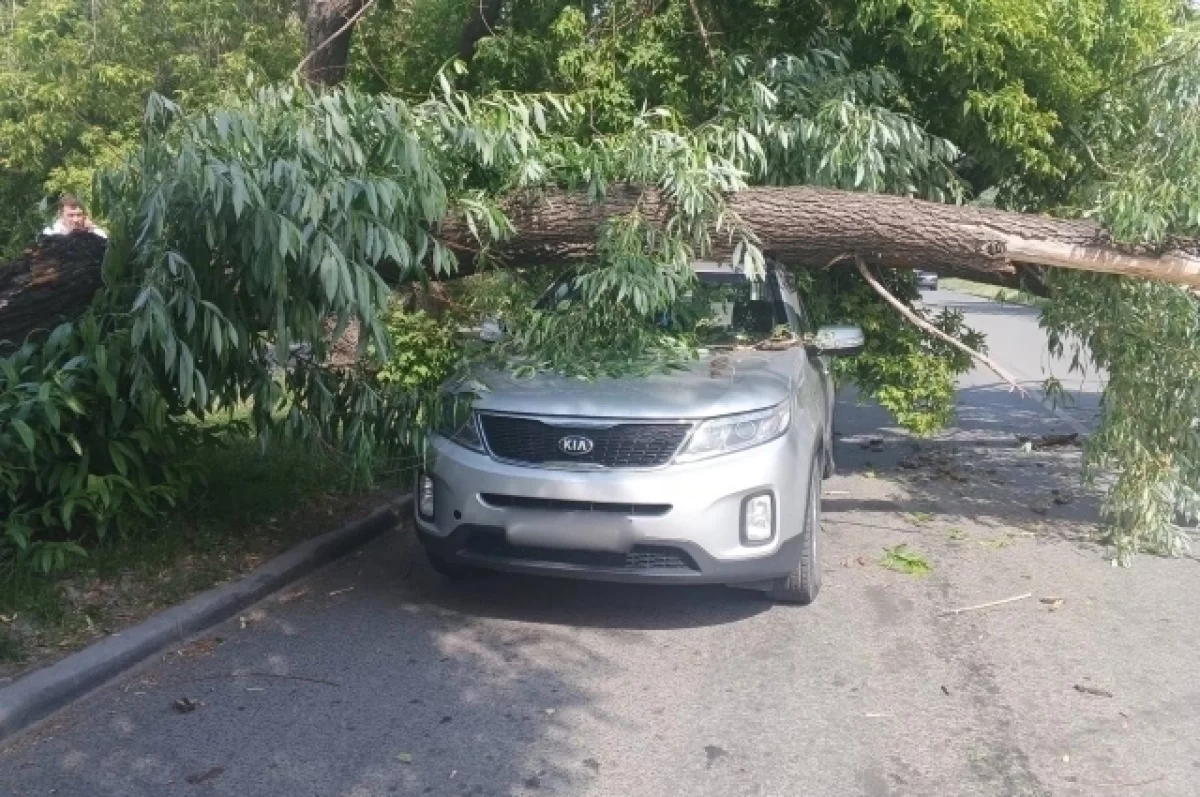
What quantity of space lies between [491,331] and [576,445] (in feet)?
5.22

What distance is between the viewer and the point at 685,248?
22.8 ft

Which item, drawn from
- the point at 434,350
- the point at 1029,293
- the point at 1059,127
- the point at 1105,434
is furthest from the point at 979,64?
the point at 434,350

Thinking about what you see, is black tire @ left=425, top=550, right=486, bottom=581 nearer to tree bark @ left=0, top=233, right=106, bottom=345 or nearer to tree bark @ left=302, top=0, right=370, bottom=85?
tree bark @ left=0, top=233, right=106, bottom=345

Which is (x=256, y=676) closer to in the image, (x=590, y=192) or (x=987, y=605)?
(x=590, y=192)

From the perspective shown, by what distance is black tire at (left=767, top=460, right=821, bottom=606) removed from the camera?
6363 millimetres

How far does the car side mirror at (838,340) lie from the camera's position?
23.7ft

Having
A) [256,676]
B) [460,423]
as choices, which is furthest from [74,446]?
[460,423]

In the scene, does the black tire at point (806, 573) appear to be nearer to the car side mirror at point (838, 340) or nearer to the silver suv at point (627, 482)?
the silver suv at point (627, 482)

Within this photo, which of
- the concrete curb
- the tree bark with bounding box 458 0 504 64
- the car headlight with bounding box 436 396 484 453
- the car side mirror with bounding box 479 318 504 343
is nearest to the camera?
the concrete curb

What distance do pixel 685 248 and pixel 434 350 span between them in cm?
149

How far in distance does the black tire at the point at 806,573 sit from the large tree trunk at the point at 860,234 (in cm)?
153

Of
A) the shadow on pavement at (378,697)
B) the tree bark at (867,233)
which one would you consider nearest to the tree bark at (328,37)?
the tree bark at (867,233)

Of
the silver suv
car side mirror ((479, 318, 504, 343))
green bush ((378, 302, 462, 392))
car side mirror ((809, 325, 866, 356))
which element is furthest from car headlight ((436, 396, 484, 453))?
car side mirror ((809, 325, 866, 356))

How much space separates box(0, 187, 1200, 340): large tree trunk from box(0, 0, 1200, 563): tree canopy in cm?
9
